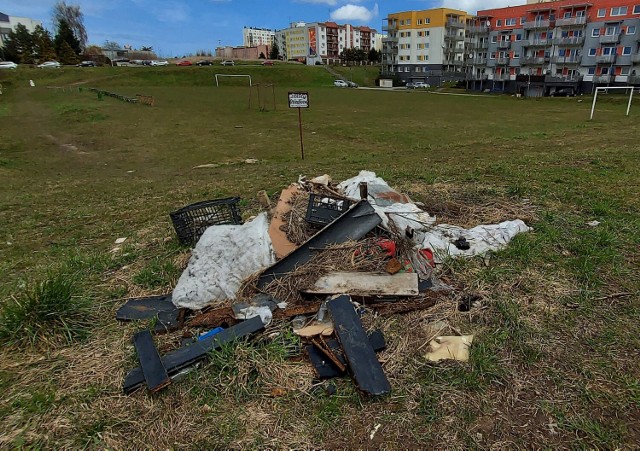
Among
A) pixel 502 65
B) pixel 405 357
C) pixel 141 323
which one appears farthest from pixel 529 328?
pixel 502 65

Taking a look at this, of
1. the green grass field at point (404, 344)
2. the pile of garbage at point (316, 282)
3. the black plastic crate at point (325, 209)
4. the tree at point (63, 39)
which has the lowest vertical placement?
the green grass field at point (404, 344)

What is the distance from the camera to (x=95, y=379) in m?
2.14

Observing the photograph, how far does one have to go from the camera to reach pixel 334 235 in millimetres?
3150

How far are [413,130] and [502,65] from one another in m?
45.1

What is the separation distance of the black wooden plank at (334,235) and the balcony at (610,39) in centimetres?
5229

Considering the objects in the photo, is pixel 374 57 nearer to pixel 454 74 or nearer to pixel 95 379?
pixel 454 74

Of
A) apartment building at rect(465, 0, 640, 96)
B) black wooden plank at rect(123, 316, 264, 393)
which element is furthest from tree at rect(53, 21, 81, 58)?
black wooden plank at rect(123, 316, 264, 393)

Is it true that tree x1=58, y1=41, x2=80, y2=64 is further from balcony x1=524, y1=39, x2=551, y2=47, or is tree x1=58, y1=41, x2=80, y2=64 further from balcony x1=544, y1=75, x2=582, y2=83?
balcony x1=544, y1=75, x2=582, y2=83

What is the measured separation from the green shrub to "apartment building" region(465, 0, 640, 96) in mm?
51788

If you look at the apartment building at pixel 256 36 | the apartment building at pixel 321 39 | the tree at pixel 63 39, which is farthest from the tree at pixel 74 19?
the apartment building at pixel 256 36

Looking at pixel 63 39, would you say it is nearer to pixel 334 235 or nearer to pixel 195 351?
pixel 334 235

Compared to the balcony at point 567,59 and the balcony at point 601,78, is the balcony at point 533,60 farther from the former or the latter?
the balcony at point 601,78

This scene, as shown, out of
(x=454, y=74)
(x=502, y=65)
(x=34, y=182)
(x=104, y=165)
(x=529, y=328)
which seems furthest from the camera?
(x=454, y=74)

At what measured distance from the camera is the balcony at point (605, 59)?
133 feet
